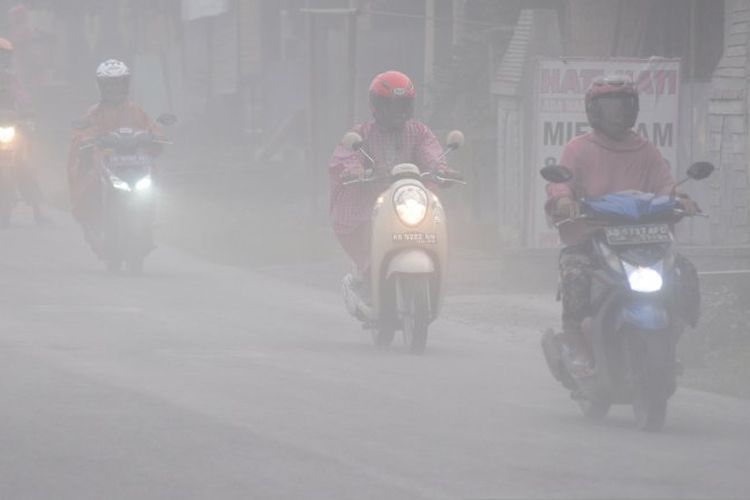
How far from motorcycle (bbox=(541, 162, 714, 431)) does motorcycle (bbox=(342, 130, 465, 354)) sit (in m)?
2.89

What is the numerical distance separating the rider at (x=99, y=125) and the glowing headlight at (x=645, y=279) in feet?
30.4

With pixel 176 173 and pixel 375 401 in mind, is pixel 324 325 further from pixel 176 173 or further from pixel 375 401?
pixel 176 173

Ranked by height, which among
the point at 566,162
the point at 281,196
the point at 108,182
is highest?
the point at 566,162

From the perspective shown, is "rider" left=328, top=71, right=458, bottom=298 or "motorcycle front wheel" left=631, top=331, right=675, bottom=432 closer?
"motorcycle front wheel" left=631, top=331, right=675, bottom=432

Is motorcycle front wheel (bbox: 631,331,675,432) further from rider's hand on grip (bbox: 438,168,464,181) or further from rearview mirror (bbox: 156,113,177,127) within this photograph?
rearview mirror (bbox: 156,113,177,127)

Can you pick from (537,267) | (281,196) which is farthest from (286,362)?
(281,196)

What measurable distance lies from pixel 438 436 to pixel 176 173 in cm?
2017

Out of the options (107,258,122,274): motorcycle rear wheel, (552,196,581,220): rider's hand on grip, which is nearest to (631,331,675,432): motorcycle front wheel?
(552,196,581,220): rider's hand on grip

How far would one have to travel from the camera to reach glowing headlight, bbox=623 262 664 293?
8805 mm

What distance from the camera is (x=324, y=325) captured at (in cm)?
1391

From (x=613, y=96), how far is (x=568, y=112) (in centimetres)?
769

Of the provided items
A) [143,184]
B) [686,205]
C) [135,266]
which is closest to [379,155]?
[686,205]

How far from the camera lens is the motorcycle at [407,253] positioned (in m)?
12.0

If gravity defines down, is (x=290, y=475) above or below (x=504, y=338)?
above
